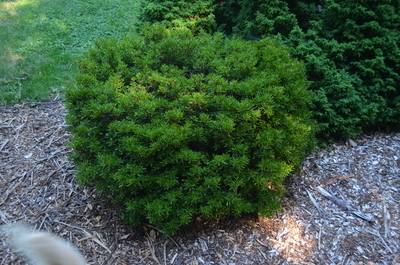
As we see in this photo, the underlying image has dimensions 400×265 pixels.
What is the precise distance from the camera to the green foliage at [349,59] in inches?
170

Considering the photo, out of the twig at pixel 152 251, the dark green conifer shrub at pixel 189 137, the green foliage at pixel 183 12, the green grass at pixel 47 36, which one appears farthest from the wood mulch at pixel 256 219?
the green foliage at pixel 183 12

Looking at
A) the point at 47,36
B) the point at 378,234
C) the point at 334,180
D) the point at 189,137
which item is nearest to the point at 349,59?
the point at 334,180

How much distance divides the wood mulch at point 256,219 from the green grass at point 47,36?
165 centimetres

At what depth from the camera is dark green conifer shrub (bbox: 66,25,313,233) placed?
290 centimetres

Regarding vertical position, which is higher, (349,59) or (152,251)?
(349,59)

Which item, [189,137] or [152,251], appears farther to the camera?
[152,251]

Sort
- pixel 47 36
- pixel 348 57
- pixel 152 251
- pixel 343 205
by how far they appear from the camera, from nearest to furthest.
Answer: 1. pixel 152 251
2. pixel 343 205
3. pixel 348 57
4. pixel 47 36

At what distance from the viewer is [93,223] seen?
134 inches

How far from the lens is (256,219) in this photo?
340 centimetres

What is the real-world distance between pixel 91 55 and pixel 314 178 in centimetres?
286

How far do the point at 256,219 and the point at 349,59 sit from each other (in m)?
2.60

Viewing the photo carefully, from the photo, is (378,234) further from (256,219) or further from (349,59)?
(349,59)

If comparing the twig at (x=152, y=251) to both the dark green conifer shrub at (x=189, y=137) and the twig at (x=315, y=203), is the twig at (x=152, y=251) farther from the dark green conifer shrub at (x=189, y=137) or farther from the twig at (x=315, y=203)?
the twig at (x=315, y=203)

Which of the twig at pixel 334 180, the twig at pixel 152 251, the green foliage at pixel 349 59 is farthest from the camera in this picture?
the green foliage at pixel 349 59
